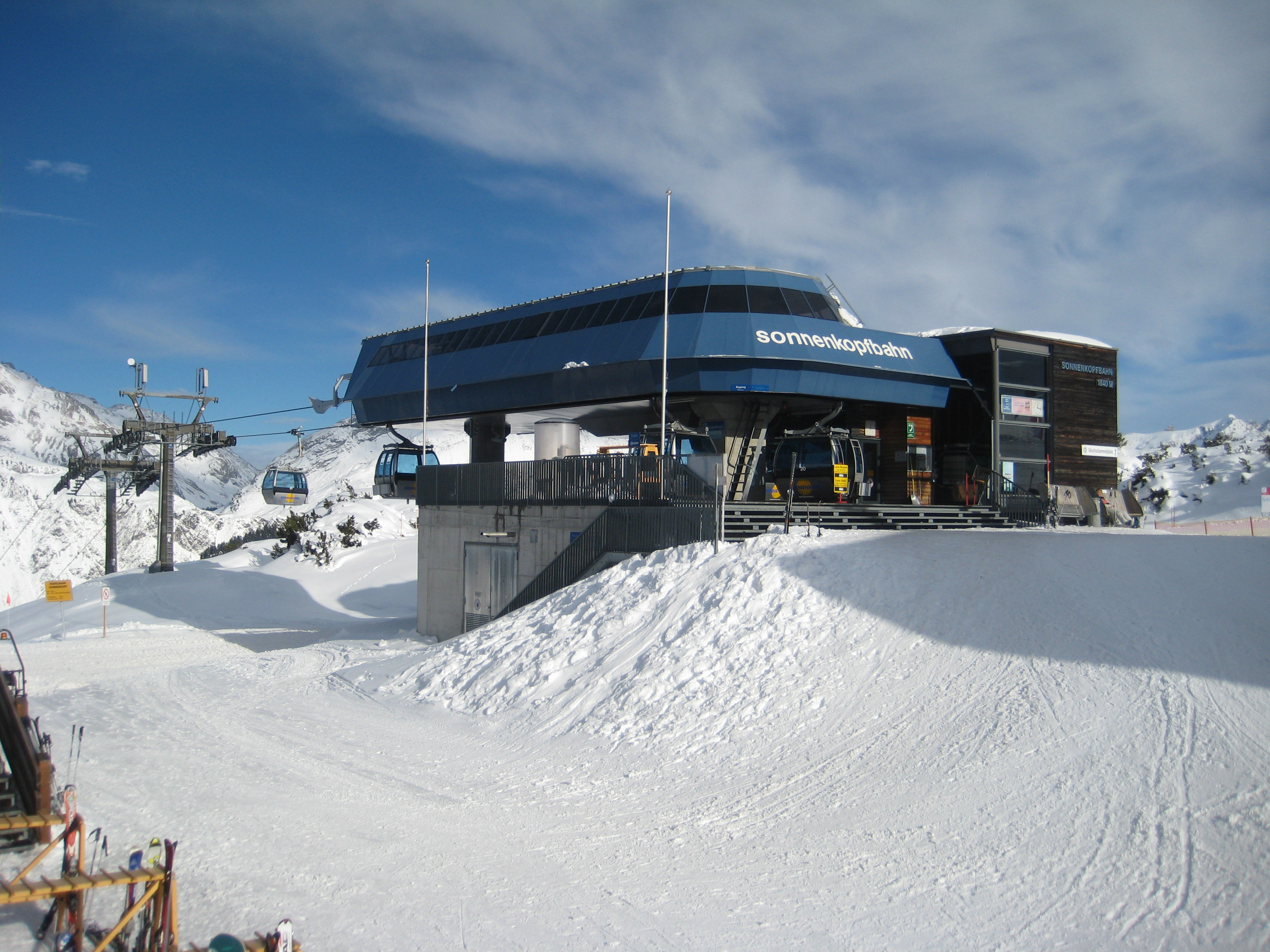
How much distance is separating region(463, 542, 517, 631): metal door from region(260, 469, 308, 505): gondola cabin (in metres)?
16.1

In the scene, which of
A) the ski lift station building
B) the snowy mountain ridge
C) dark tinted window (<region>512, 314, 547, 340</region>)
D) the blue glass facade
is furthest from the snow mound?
the snowy mountain ridge

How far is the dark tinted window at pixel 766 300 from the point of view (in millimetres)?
25094

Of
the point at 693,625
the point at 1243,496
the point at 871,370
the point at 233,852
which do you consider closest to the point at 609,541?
the point at 693,625

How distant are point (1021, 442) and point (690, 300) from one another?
11378mm

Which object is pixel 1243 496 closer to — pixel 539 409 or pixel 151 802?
pixel 539 409

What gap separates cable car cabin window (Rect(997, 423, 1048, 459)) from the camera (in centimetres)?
2666

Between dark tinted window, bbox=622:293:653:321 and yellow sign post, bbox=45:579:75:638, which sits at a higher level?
dark tinted window, bbox=622:293:653:321

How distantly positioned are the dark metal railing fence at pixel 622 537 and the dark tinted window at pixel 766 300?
10.1 m

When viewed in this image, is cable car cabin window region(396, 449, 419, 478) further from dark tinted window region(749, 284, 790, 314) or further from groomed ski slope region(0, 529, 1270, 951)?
groomed ski slope region(0, 529, 1270, 951)

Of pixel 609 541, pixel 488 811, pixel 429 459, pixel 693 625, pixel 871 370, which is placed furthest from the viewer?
pixel 429 459

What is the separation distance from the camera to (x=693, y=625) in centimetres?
1315

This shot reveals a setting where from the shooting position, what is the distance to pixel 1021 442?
27016 mm

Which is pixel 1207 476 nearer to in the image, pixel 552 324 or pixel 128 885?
pixel 552 324

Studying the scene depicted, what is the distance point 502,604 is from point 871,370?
12.8 m
